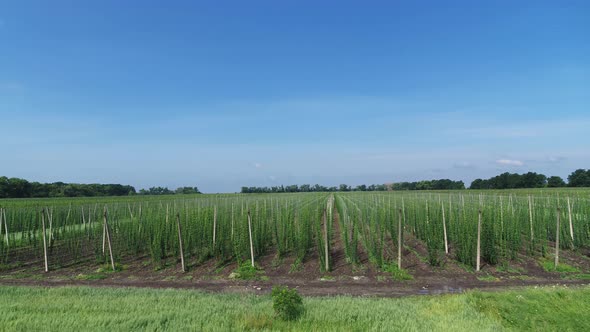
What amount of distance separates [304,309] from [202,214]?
789 centimetres

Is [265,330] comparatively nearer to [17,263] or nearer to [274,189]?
[17,263]

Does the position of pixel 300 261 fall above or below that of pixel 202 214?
below

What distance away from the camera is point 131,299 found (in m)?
6.02

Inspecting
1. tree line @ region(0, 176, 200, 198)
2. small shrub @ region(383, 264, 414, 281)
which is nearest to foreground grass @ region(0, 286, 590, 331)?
small shrub @ region(383, 264, 414, 281)

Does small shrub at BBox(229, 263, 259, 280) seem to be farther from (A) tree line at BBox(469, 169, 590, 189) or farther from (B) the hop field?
(A) tree line at BBox(469, 169, 590, 189)

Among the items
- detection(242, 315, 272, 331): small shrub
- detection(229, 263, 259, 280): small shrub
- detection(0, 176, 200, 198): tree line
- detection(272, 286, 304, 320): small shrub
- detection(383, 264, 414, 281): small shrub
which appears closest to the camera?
detection(242, 315, 272, 331): small shrub

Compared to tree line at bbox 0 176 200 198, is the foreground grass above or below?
below

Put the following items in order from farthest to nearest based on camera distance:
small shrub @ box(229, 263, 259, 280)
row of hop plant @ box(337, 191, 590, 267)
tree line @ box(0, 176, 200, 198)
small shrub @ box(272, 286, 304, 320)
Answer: tree line @ box(0, 176, 200, 198) → row of hop plant @ box(337, 191, 590, 267) → small shrub @ box(229, 263, 259, 280) → small shrub @ box(272, 286, 304, 320)

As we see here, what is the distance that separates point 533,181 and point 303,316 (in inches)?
2799

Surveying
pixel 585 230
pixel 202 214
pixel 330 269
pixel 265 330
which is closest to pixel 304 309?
pixel 265 330

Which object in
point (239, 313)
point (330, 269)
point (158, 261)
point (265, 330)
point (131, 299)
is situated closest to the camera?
point (265, 330)

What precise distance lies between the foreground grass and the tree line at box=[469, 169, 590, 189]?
65570mm

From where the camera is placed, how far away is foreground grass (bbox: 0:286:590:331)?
4773 millimetres

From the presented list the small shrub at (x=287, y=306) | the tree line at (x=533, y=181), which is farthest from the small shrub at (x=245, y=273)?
the tree line at (x=533, y=181)
